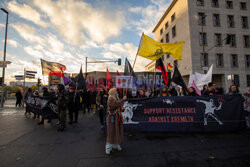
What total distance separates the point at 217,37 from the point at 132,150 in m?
26.8

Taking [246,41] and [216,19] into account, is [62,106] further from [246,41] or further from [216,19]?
[246,41]

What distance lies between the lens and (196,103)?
4.61 m

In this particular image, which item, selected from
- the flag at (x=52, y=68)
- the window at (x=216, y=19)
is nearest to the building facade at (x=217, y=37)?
the window at (x=216, y=19)

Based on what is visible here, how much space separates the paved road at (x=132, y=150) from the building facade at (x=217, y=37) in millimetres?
18874

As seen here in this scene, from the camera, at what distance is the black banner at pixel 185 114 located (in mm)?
4473

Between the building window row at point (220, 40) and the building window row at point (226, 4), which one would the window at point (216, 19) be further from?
the building window row at point (220, 40)

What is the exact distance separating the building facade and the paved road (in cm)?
1887

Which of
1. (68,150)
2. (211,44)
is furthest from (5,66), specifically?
(211,44)

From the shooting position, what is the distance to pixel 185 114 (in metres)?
4.52

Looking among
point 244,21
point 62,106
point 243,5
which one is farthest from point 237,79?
point 62,106

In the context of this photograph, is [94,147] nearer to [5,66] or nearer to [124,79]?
[124,79]

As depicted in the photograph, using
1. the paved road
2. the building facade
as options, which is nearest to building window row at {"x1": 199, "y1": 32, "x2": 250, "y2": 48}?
the building facade

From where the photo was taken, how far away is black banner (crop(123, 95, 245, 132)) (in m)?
4.47

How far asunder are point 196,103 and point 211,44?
2203 cm
